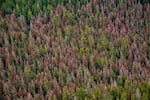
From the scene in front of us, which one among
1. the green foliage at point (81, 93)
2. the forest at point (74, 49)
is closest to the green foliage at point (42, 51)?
the forest at point (74, 49)

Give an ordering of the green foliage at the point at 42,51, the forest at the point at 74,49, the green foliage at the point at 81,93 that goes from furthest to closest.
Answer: the green foliage at the point at 42,51 < the forest at the point at 74,49 < the green foliage at the point at 81,93

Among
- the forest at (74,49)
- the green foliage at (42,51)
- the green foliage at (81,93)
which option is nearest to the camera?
the green foliage at (81,93)

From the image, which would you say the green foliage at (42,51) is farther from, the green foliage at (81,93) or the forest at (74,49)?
the green foliage at (81,93)

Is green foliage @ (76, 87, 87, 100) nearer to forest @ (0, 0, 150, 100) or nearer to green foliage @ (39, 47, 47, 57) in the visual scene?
forest @ (0, 0, 150, 100)

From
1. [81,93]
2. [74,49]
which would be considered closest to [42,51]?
[74,49]

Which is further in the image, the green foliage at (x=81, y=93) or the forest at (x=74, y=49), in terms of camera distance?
the forest at (x=74, y=49)

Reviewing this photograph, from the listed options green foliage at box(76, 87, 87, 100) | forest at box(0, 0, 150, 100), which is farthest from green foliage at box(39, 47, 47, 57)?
green foliage at box(76, 87, 87, 100)

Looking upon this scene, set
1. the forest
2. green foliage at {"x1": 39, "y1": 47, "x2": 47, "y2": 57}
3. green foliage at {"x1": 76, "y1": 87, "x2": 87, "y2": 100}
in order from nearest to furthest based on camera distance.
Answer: green foliage at {"x1": 76, "y1": 87, "x2": 87, "y2": 100}, the forest, green foliage at {"x1": 39, "y1": 47, "x2": 47, "y2": 57}

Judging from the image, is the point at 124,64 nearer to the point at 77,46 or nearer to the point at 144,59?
the point at 144,59

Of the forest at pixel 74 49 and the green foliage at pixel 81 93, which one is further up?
the forest at pixel 74 49
